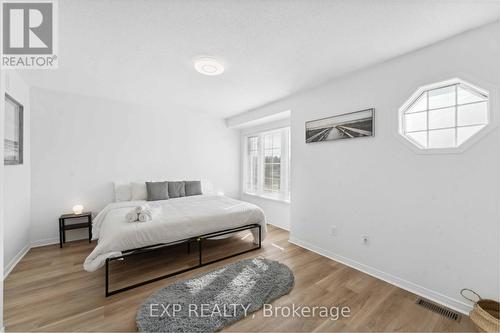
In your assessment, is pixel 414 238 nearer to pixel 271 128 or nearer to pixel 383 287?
pixel 383 287

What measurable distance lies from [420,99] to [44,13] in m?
3.59

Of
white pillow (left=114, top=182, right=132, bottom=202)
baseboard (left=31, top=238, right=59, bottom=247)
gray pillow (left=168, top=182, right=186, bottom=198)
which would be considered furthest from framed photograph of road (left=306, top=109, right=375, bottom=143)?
baseboard (left=31, top=238, right=59, bottom=247)

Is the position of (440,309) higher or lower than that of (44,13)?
lower

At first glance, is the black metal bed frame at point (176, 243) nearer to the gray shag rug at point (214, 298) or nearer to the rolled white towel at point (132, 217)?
the gray shag rug at point (214, 298)

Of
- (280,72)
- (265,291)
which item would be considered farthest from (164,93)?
(265,291)

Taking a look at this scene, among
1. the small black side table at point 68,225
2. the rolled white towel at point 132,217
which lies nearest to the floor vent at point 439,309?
the rolled white towel at point 132,217

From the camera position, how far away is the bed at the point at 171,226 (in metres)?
2.10

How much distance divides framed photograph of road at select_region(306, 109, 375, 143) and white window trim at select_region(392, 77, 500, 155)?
276 mm

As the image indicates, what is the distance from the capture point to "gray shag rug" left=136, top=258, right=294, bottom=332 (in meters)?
1.64

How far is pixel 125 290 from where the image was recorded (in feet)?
6.81

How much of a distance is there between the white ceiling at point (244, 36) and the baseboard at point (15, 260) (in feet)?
7.95

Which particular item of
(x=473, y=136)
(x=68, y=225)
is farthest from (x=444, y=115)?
(x=68, y=225)

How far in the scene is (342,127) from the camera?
2.76m

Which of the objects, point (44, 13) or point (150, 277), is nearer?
point (44, 13)
